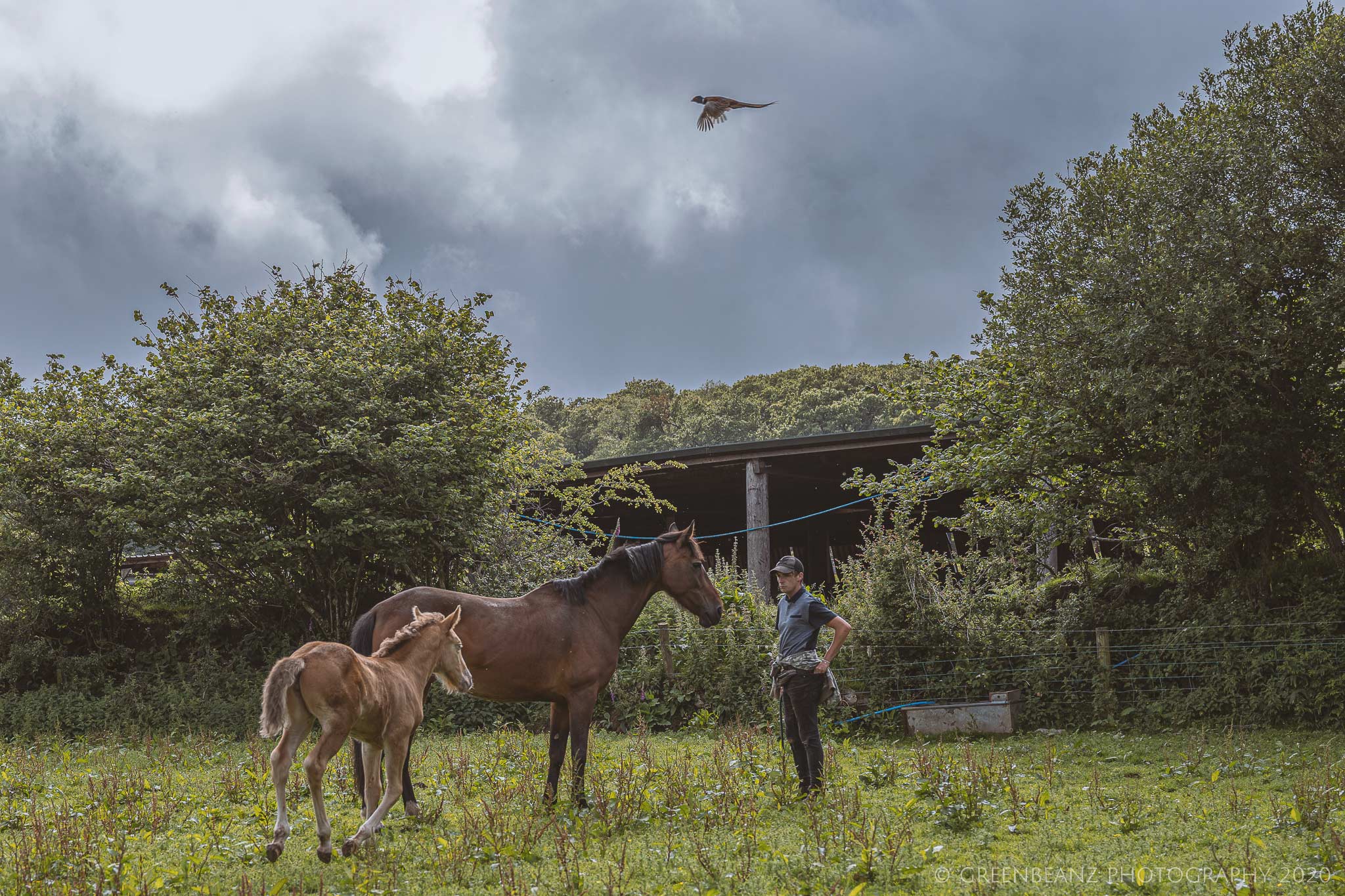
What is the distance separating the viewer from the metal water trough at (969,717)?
1151cm

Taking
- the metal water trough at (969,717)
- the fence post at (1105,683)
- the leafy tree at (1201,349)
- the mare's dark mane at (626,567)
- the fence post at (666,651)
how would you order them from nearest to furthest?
the mare's dark mane at (626,567), the leafy tree at (1201,349), the metal water trough at (969,717), the fence post at (1105,683), the fence post at (666,651)

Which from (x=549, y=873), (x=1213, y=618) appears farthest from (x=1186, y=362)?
(x=549, y=873)

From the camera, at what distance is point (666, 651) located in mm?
13633

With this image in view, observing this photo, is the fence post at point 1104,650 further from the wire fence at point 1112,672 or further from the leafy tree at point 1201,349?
the leafy tree at point 1201,349

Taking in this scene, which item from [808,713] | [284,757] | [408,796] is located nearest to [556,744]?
[408,796]

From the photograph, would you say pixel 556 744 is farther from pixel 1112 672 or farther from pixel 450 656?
pixel 1112 672

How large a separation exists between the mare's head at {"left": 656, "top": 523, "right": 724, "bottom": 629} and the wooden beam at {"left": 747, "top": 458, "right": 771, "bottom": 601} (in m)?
10.9

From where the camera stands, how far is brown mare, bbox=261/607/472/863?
17.7 ft

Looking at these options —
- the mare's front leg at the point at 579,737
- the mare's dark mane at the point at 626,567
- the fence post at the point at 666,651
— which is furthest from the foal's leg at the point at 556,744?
the fence post at the point at 666,651

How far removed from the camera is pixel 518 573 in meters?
15.7

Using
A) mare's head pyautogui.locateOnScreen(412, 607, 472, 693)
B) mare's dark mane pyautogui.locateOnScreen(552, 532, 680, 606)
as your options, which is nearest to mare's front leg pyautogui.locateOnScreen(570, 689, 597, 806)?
mare's dark mane pyautogui.locateOnScreen(552, 532, 680, 606)

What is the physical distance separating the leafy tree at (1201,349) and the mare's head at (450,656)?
26.0 feet

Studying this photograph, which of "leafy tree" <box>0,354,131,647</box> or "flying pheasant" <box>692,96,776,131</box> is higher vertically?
"flying pheasant" <box>692,96,776,131</box>

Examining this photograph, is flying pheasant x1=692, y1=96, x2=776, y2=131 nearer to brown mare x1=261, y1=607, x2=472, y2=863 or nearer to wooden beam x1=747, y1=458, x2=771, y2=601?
brown mare x1=261, y1=607, x2=472, y2=863
